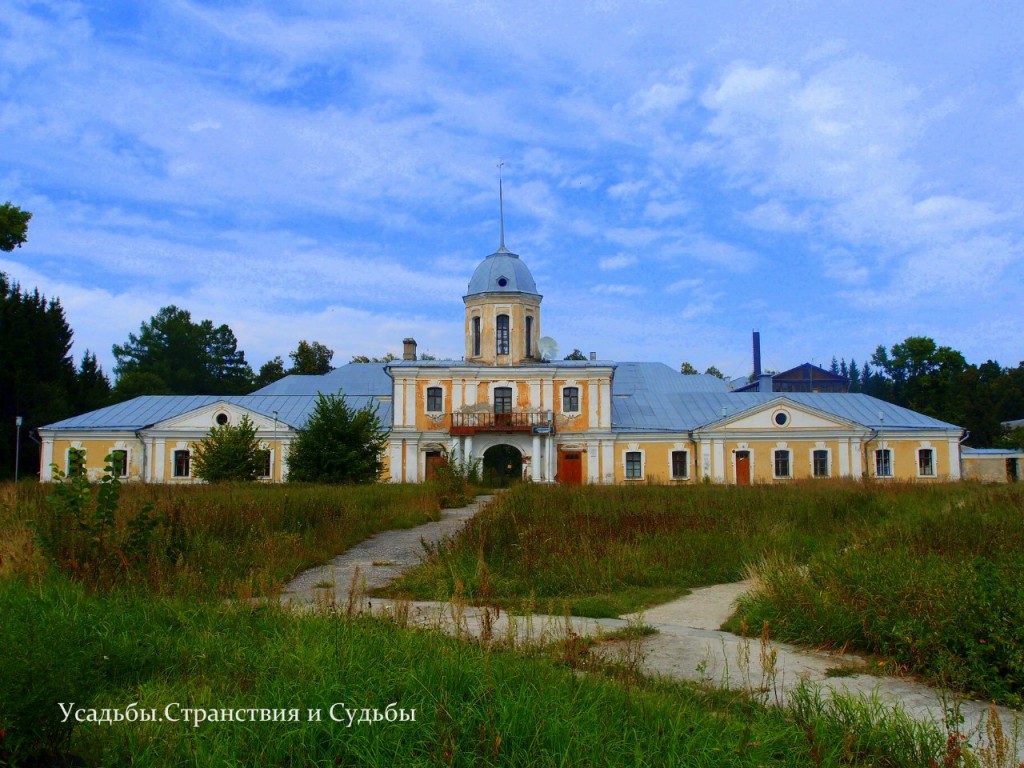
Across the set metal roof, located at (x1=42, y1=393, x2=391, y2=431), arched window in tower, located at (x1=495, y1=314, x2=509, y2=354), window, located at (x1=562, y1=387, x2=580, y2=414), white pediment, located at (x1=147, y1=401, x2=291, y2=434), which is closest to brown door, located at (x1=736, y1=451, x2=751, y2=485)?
window, located at (x1=562, y1=387, x2=580, y2=414)

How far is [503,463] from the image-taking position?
41.4m

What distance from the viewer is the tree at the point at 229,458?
87.9 feet

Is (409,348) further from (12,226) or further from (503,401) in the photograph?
(12,226)

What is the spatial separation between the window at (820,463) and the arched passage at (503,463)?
44.0 feet

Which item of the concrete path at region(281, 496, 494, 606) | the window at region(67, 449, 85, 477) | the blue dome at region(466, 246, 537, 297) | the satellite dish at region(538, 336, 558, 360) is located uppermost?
the blue dome at region(466, 246, 537, 297)

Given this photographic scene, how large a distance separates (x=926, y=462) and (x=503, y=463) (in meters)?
19.9

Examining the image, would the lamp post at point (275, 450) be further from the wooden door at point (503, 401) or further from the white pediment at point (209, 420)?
the wooden door at point (503, 401)

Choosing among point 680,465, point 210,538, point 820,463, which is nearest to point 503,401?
point 680,465

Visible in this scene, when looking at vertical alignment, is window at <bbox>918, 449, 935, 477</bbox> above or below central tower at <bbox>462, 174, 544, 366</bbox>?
below

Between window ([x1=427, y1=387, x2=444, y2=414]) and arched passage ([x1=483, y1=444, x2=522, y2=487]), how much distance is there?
10.1ft

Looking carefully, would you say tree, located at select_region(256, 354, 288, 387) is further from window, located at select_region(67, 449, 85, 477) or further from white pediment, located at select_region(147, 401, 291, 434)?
window, located at select_region(67, 449, 85, 477)

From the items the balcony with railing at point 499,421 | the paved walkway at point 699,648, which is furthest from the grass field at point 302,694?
the balcony with railing at point 499,421

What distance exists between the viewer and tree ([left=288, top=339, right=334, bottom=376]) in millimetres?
63781

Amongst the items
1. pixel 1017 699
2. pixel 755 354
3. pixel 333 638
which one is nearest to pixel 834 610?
pixel 1017 699
